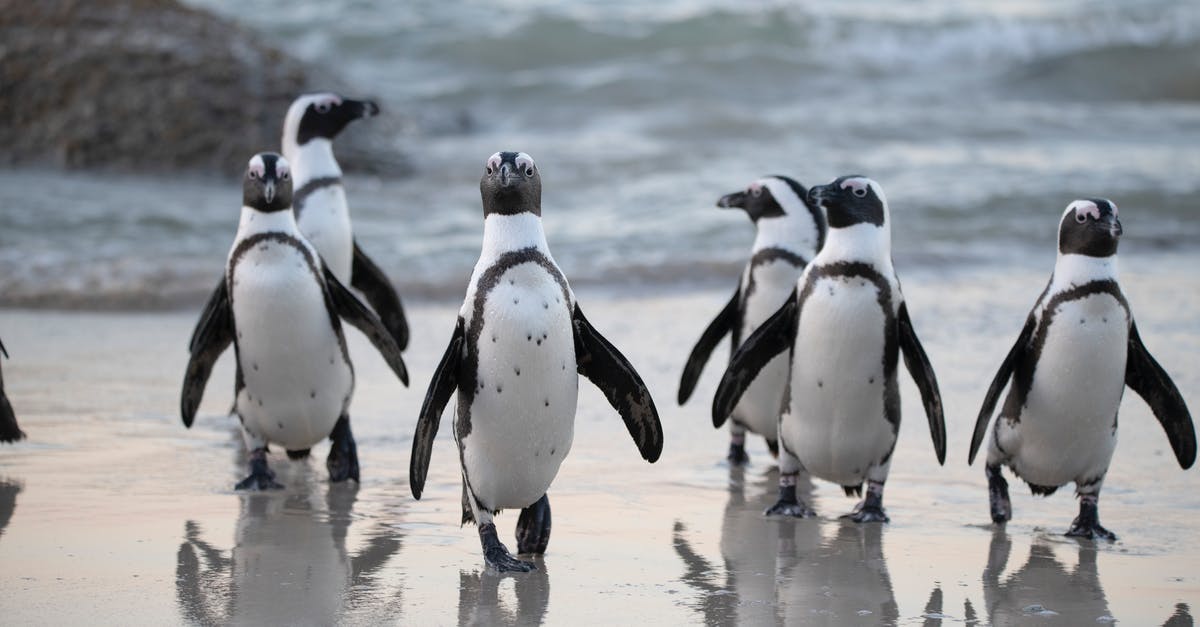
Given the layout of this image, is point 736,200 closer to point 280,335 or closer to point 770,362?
point 770,362

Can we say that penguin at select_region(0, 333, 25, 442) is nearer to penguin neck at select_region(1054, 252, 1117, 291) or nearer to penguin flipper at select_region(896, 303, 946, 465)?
penguin flipper at select_region(896, 303, 946, 465)

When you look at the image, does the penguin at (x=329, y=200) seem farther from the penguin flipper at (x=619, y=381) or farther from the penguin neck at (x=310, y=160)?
the penguin flipper at (x=619, y=381)

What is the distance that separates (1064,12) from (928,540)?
65.2 ft

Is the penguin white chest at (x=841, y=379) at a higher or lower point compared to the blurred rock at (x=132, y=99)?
lower

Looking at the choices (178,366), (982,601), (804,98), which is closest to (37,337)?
(178,366)

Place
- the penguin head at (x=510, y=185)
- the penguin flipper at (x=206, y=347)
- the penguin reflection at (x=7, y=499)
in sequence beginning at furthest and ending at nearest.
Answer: the penguin flipper at (x=206, y=347) < the penguin reflection at (x=7, y=499) < the penguin head at (x=510, y=185)

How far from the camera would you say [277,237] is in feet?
15.1

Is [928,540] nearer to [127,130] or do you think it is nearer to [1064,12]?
[127,130]

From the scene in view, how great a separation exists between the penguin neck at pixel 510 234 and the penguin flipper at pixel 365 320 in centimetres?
94

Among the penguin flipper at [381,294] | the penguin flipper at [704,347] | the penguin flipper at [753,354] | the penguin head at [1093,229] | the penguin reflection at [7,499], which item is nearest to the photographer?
the penguin reflection at [7,499]

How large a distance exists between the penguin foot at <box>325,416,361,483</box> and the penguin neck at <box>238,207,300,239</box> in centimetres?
63

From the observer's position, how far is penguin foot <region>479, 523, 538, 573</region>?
3.69 meters

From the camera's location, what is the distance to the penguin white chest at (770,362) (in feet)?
16.3

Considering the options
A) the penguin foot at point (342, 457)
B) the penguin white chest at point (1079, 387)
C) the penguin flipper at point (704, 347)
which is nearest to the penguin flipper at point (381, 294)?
the penguin foot at point (342, 457)
